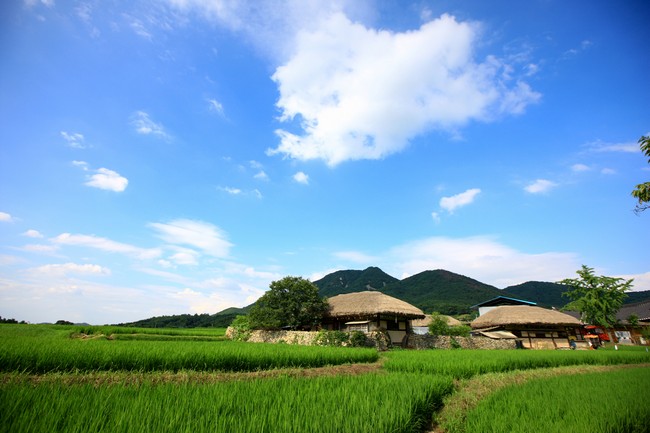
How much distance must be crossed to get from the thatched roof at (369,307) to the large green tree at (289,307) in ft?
4.49

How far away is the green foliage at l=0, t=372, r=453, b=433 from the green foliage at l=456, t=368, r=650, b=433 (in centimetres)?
99

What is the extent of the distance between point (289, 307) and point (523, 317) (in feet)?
63.4

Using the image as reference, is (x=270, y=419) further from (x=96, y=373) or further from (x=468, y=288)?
(x=468, y=288)

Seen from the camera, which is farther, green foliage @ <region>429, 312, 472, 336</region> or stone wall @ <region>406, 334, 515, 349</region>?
green foliage @ <region>429, 312, 472, 336</region>

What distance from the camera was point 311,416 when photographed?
323cm

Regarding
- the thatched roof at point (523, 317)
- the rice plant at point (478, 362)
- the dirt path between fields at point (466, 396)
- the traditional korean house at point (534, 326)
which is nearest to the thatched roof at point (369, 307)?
the traditional korean house at point (534, 326)

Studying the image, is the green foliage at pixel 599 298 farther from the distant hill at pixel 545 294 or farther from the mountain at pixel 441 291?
the distant hill at pixel 545 294

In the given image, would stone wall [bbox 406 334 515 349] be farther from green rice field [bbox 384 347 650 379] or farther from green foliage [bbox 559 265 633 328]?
green foliage [bbox 559 265 633 328]

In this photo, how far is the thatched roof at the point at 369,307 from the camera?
1986 centimetres

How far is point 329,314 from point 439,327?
30.9 feet

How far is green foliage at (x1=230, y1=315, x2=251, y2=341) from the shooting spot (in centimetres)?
2136

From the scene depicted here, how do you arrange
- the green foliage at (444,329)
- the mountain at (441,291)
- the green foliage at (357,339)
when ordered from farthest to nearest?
the mountain at (441,291), the green foliage at (444,329), the green foliage at (357,339)

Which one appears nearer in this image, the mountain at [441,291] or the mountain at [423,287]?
the mountain at [441,291]

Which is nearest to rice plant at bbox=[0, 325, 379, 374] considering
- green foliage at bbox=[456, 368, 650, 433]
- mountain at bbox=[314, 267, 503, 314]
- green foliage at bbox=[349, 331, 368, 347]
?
green foliage at bbox=[456, 368, 650, 433]
